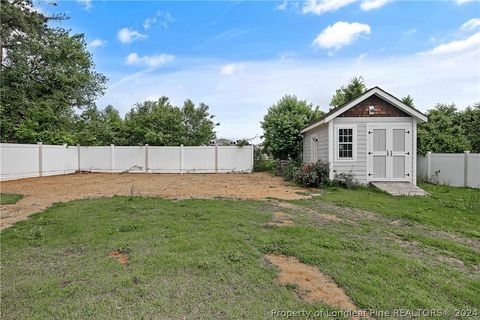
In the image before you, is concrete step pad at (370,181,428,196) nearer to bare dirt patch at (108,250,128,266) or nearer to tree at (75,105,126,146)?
bare dirt patch at (108,250,128,266)

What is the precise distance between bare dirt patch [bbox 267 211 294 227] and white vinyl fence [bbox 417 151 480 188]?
28.8 ft

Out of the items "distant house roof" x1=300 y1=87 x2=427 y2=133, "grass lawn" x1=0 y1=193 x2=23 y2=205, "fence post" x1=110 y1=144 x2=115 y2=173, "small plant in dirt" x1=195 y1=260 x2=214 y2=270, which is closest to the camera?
"small plant in dirt" x1=195 y1=260 x2=214 y2=270

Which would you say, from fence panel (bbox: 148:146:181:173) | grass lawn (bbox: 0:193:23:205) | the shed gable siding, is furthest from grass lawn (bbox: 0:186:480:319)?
fence panel (bbox: 148:146:181:173)

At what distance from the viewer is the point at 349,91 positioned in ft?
57.6

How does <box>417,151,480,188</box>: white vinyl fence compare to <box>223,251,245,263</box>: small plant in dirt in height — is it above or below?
above

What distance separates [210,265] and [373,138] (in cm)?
913

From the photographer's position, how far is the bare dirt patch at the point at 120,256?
127 inches

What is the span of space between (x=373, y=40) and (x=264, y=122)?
7.30m

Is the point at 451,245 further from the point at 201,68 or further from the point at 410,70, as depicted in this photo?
the point at 201,68

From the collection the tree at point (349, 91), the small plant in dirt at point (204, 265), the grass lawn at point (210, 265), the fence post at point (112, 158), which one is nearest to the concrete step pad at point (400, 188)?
the grass lawn at point (210, 265)

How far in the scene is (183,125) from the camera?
18.5 meters

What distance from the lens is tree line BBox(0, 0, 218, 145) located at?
15438 mm

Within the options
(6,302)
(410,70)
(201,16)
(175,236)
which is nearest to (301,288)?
(175,236)

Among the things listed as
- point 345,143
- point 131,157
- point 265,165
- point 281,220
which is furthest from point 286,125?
point 281,220
